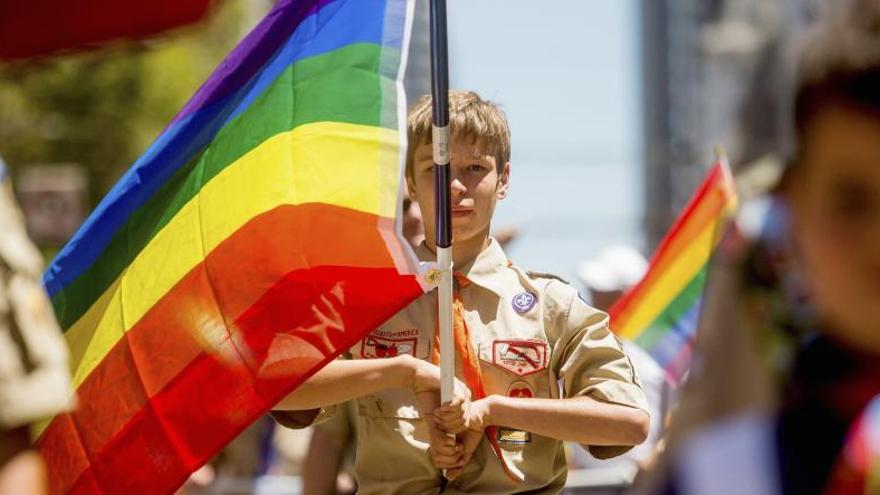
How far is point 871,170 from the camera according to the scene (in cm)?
237

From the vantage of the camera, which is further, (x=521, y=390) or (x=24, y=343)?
(x=521, y=390)

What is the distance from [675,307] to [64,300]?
373 centimetres

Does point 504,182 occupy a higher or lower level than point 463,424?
higher

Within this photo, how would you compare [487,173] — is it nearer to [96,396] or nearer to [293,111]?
[293,111]

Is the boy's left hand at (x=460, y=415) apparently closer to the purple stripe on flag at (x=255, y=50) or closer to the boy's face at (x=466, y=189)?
the boy's face at (x=466, y=189)

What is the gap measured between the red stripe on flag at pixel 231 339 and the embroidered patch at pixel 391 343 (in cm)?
34

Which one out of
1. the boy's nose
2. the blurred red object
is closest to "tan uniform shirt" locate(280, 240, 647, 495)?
the boy's nose

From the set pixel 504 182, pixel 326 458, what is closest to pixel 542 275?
pixel 504 182

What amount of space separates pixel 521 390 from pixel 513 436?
14 centimetres

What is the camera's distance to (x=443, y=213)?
5.39 m

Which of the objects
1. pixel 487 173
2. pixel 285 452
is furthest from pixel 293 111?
pixel 285 452

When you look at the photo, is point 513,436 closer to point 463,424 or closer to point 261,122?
point 463,424

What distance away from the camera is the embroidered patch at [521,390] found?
558cm

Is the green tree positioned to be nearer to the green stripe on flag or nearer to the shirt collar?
the green stripe on flag
